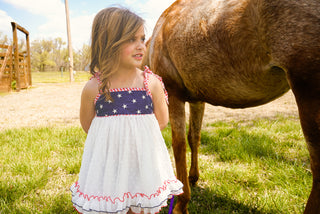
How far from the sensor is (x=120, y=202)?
1185 mm

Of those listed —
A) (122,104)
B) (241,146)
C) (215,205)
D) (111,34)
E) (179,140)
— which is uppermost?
(111,34)

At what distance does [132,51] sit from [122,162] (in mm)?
649

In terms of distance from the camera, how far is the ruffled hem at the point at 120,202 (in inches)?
46.4

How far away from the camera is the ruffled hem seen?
1.18 m

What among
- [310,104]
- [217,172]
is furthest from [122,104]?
[217,172]

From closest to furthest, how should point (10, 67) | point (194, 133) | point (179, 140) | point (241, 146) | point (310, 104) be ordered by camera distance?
point (310, 104), point (179, 140), point (194, 133), point (241, 146), point (10, 67)

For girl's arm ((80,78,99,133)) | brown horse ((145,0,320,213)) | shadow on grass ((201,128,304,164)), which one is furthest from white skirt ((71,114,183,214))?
shadow on grass ((201,128,304,164))

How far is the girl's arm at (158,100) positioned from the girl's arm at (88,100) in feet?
1.15

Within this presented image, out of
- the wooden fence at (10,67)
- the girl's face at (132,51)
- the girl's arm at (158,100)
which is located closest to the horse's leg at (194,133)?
the girl's arm at (158,100)

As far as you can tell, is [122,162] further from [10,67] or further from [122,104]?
[10,67]

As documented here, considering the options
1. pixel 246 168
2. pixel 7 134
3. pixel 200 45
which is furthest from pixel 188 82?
pixel 7 134

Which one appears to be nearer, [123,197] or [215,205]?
[123,197]

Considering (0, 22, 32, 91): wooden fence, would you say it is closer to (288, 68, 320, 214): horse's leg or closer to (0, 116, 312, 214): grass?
(0, 116, 312, 214): grass

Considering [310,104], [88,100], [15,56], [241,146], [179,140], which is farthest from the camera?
[15,56]
